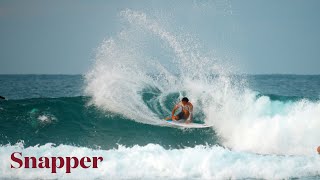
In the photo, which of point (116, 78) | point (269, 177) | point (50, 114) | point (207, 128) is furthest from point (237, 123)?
point (50, 114)

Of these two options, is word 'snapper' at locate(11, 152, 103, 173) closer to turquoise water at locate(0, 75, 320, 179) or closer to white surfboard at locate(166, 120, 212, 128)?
turquoise water at locate(0, 75, 320, 179)

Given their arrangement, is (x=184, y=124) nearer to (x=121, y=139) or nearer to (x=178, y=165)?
(x=121, y=139)

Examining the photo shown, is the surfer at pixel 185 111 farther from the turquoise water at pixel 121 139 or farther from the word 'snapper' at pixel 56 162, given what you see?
the word 'snapper' at pixel 56 162

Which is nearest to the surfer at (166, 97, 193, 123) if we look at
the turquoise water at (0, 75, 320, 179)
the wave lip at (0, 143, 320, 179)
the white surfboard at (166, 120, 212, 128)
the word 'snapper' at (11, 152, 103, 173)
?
the white surfboard at (166, 120, 212, 128)

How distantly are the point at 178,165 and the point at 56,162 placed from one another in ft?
11.0

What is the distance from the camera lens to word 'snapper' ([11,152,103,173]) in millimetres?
10984

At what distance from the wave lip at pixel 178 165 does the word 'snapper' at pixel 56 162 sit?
19cm

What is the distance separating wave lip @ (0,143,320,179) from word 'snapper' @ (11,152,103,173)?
0.19 metres

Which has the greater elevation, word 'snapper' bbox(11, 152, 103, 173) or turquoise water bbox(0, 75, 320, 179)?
turquoise water bbox(0, 75, 320, 179)

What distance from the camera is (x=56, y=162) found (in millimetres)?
11273

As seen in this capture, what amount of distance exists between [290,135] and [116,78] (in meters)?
8.22

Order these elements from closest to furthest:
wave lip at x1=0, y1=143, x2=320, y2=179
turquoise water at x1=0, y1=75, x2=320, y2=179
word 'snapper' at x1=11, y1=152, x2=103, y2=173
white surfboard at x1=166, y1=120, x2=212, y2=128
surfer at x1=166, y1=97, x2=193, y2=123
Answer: wave lip at x1=0, y1=143, x2=320, y2=179
word 'snapper' at x1=11, y1=152, x2=103, y2=173
turquoise water at x1=0, y1=75, x2=320, y2=179
white surfboard at x1=166, y1=120, x2=212, y2=128
surfer at x1=166, y1=97, x2=193, y2=123

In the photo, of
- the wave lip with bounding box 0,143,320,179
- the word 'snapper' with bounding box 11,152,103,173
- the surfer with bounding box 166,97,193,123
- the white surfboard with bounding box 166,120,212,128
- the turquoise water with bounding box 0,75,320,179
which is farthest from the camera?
the surfer with bounding box 166,97,193,123

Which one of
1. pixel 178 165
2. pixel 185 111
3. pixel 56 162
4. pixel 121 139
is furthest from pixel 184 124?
pixel 56 162
